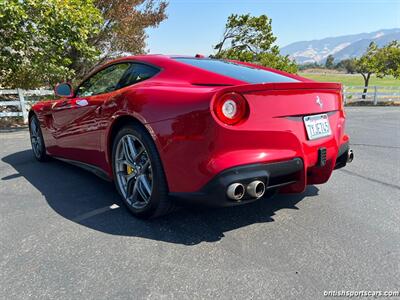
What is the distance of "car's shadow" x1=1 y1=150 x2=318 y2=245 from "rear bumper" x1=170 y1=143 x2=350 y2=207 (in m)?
0.35

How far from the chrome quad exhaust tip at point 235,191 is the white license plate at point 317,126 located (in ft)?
2.36

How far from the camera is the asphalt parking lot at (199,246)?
1834 mm

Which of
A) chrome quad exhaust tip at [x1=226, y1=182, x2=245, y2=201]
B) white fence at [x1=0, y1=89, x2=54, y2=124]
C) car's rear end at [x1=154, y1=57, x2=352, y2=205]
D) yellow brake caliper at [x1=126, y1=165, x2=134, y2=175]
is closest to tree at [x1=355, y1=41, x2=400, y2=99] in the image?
white fence at [x1=0, y1=89, x2=54, y2=124]

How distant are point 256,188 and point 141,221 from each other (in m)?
1.06

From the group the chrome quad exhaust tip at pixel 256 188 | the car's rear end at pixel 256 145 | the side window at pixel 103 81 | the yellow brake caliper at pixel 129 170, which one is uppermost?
the side window at pixel 103 81

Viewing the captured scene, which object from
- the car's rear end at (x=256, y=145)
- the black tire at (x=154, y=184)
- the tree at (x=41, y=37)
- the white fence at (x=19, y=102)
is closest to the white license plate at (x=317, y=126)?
the car's rear end at (x=256, y=145)

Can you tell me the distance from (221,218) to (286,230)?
52 cm

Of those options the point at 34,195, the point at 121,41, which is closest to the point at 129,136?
the point at 34,195

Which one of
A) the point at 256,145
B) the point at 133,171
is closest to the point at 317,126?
the point at 256,145

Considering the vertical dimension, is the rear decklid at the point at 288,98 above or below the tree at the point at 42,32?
below

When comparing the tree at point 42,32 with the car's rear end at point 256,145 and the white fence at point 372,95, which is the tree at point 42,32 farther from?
the white fence at point 372,95

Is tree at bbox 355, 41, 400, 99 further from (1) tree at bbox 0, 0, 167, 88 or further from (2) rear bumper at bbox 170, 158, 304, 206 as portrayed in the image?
(2) rear bumper at bbox 170, 158, 304, 206

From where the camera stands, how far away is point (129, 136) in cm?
268

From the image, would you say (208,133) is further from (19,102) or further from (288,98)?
(19,102)
